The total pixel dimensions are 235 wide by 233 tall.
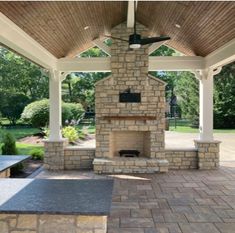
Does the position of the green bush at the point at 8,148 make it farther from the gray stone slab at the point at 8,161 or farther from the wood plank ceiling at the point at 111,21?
the gray stone slab at the point at 8,161

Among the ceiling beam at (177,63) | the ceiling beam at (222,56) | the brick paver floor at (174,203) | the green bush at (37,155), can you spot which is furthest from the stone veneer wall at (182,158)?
the green bush at (37,155)

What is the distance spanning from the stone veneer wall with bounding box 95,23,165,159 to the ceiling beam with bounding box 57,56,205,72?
295 mm

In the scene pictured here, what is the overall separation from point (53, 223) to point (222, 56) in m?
6.09

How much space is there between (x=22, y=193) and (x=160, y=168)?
6080 millimetres

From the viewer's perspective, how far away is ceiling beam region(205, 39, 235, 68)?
22.5 feet

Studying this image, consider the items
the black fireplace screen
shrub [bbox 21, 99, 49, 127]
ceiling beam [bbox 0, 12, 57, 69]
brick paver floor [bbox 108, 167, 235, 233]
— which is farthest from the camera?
shrub [bbox 21, 99, 49, 127]

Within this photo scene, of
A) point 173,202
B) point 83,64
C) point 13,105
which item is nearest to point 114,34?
point 83,64

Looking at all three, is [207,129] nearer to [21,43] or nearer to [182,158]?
[182,158]

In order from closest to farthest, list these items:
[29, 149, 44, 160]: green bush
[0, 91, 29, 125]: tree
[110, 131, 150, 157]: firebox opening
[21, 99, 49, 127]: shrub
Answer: [110, 131, 150, 157]: firebox opening, [29, 149, 44, 160]: green bush, [21, 99, 49, 127]: shrub, [0, 91, 29, 125]: tree

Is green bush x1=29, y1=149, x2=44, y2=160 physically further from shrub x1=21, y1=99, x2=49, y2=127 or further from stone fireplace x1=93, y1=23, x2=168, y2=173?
shrub x1=21, y1=99, x2=49, y2=127

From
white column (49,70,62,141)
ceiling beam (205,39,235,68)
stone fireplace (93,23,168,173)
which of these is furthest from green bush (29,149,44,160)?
ceiling beam (205,39,235,68)

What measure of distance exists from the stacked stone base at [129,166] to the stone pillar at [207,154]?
1156 mm

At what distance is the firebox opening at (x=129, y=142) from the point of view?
954cm

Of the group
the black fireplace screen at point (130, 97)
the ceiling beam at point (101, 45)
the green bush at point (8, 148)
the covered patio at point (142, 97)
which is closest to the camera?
the covered patio at point (142, 97)
